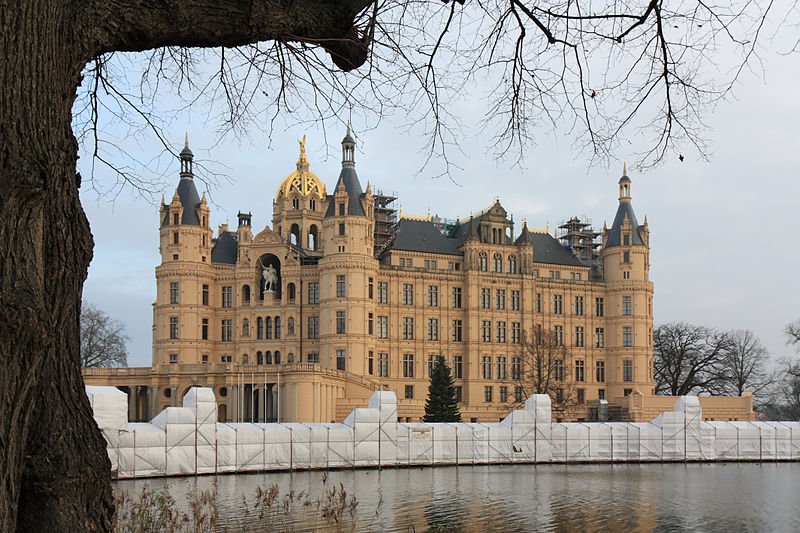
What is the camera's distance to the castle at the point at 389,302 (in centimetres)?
6216

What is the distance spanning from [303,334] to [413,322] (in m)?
7.95

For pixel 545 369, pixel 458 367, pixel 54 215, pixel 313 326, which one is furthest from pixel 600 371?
pixel 54 215

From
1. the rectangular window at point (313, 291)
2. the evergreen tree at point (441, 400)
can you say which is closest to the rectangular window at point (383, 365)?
the rectangular window at point (313, 291)

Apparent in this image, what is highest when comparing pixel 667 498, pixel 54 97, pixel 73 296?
pixel 54 97

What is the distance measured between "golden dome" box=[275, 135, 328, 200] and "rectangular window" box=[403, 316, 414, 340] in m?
12.8

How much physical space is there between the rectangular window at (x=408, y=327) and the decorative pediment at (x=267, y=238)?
10.4m

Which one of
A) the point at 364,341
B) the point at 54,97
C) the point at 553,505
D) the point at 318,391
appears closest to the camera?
the point at 54,97

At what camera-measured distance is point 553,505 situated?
23.6 m

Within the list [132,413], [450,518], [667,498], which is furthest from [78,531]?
[132,413]

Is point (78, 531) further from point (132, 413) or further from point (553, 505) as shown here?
point (132, 413)

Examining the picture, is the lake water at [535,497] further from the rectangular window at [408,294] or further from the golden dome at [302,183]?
the golden dome at [302,183]

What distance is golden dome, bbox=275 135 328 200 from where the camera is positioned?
7123 centimetres

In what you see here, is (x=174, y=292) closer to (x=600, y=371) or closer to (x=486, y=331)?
(x=486, y=331)

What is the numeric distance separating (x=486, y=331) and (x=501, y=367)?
9.33ft
